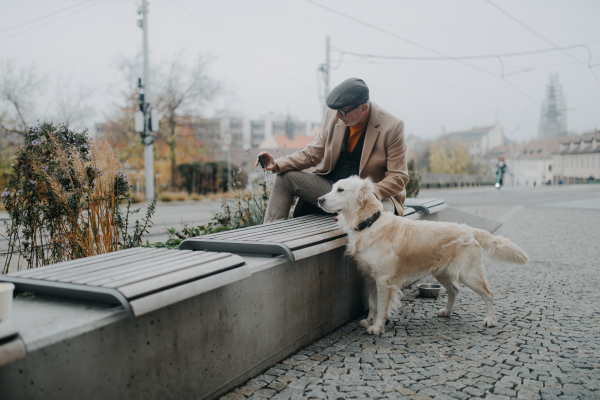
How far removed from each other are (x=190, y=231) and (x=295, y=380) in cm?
304

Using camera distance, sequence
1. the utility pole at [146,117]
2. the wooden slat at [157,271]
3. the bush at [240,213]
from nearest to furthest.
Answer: the wooden slat at [157,271] → the bush at [240,213] → the utility pole at [146,117]

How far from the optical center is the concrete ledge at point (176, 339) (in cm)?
153

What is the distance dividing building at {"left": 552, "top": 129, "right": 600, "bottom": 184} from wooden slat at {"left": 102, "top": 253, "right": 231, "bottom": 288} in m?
69.9

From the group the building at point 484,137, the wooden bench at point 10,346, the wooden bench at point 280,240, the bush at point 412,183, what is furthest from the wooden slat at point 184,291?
the building at point 484,137

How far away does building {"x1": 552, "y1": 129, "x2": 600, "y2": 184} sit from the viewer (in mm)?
60938

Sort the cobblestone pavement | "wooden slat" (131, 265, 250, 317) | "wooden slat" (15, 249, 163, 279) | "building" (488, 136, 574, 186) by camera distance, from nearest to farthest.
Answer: "wooden slat" (131, 265, 250, 317) → "wooden slat" (15, 249, 163, 279) → the cobblestone pavement → "building" (488, 136, 574, 186)

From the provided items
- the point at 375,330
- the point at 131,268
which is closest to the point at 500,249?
the point at 375,330

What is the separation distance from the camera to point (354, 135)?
174 inches

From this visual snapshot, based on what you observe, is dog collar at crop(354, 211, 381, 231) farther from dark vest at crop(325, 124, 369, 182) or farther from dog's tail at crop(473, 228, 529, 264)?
dark vest at crop(325, 124, 369, 182)

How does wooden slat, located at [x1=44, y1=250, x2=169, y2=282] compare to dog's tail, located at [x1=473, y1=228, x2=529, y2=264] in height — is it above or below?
above

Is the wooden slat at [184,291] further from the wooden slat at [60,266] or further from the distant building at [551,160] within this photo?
the distant building at [551,160]

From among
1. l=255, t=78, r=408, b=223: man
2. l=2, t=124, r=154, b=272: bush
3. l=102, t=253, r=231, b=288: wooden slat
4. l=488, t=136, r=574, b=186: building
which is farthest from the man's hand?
l=488, t=136, r=574, b=186: building

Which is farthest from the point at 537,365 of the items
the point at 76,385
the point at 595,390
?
the point at 76,385

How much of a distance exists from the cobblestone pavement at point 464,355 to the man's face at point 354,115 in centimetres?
177
